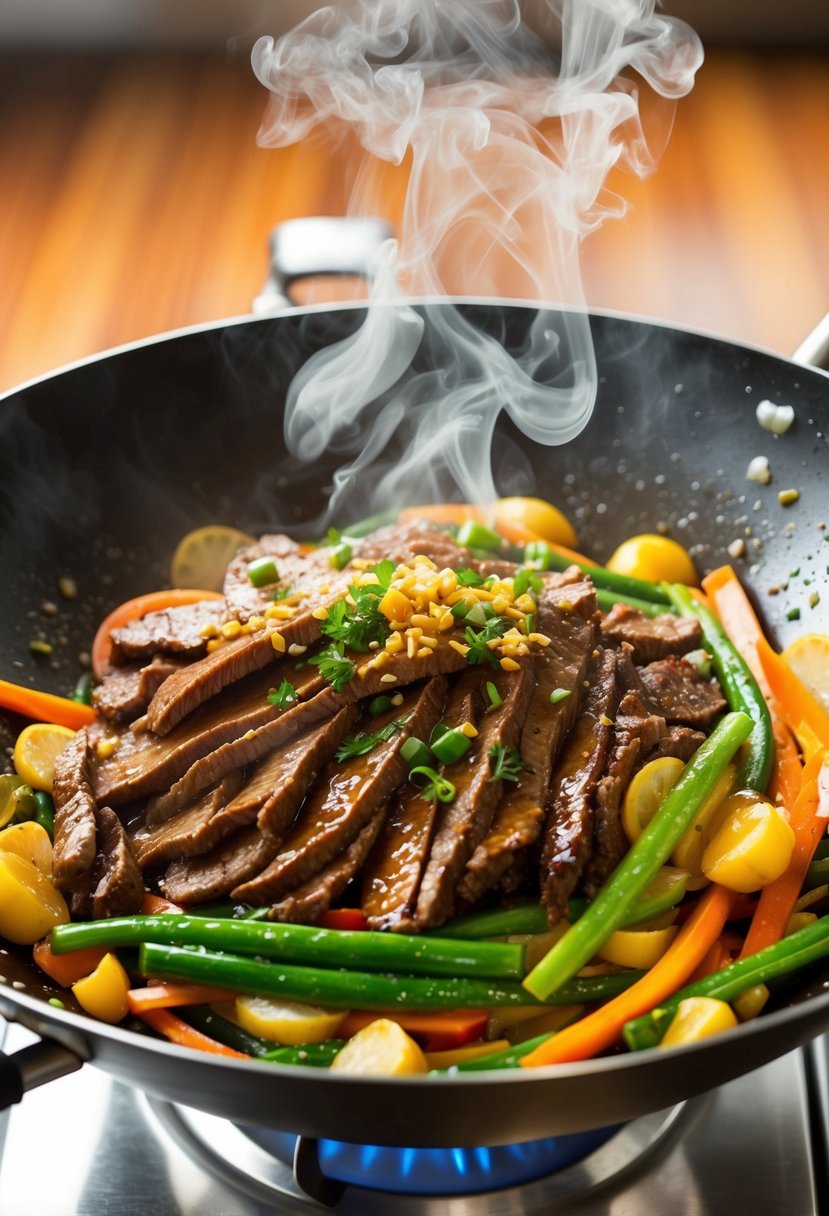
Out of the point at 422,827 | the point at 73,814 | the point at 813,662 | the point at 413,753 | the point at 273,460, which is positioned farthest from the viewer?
the point at 273,460

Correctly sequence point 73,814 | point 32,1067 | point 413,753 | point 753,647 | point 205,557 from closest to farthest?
point 32,1067
point 413,753
point 73,814
point 753,647
point 205,557

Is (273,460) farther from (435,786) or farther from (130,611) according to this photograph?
(435,786)

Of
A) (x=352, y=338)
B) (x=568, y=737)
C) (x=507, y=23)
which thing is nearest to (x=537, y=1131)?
(x=568, y=737)

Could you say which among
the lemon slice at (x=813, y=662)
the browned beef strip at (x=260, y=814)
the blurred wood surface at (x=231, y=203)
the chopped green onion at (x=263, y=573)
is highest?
the blurred wood surface at (x=231, y=203)

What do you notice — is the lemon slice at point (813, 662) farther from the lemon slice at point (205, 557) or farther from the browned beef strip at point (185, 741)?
the lemon slice at point (205, 557)

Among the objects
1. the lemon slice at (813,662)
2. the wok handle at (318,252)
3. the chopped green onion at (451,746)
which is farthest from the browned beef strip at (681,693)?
the wok handle at (318,252)

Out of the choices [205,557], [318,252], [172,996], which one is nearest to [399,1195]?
[172,996]
